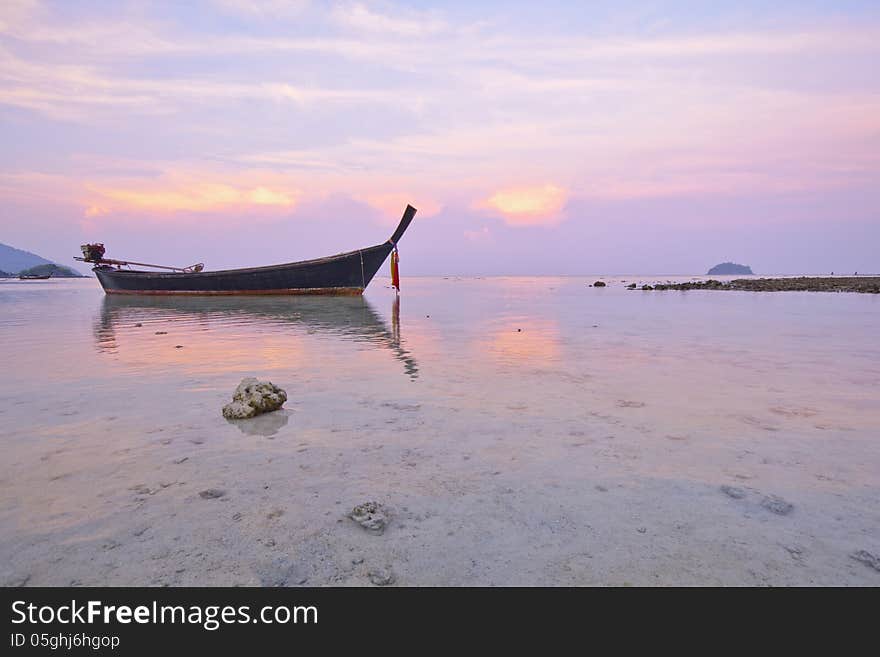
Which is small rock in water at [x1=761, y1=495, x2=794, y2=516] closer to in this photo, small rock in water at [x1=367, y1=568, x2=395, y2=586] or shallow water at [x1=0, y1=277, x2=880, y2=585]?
shallow water at [x1=0, y1=277, x2=880, y2=585]

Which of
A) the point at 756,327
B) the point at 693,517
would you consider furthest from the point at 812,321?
the point at 693,517

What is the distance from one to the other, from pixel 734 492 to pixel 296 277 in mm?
32376

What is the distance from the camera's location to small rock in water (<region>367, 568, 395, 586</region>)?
2.36 m

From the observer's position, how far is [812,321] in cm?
1628

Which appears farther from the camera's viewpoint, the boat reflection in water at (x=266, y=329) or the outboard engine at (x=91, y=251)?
the outboard engine at (x=91, y=251)

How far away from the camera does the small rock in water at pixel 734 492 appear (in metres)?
3.31

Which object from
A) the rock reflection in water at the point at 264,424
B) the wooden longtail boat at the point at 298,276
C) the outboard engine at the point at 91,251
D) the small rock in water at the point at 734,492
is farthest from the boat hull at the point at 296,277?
the small rock in water at the point at 734,492

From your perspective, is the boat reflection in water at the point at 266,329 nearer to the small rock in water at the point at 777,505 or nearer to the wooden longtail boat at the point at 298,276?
the small rock in water at the point at 777,505

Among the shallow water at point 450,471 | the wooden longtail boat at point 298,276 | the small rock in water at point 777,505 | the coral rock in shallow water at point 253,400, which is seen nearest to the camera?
the shallow water at point 450,471

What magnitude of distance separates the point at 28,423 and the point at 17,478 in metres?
2.00

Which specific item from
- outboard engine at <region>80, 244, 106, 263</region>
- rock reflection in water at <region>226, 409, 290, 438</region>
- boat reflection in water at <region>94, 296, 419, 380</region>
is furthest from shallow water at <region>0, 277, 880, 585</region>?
outboard engine at <region>80, 244, 106, 263</region>

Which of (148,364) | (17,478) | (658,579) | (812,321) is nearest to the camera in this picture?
(658,579)

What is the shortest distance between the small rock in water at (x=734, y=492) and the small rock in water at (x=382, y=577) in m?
2.74
